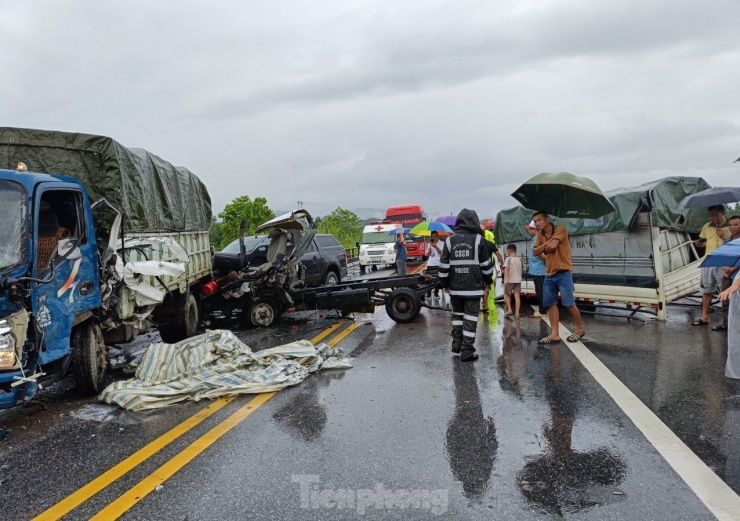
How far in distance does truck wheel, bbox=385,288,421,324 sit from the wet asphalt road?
3036mm

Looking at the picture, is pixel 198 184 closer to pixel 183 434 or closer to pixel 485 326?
pixel 485 326

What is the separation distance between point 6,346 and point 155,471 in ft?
5.51

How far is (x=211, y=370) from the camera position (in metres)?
5.91

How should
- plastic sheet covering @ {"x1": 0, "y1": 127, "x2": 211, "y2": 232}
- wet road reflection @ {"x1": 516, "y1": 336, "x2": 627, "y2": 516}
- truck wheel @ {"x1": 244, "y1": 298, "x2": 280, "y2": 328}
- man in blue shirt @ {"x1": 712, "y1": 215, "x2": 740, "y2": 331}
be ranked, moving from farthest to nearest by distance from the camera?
truck wheel @ {"x1": 244, "y1": 298, "x2": 280, "y2": 328}, man in blue shirt @ {"x1": 712, "y1": 215, "x2": 740, "y2": 331}, plastic sheet covering @ {"x1": 0, "y1": 127, "x2": 211, "y2": 232}, wet road reflection @ {"x1": 516, "y1": 336, "x2": 627, "y2": 516}

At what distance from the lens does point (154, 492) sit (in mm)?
3424

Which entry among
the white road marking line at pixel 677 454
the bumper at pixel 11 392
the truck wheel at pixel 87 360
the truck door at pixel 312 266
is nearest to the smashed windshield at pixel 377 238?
the truck door at pixel 312 266

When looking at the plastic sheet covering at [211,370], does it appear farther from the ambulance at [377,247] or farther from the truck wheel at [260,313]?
the ambulance at [377,247]

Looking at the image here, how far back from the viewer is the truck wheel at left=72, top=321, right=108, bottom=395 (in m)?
5.46

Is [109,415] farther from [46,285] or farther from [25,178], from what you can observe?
[25,178]

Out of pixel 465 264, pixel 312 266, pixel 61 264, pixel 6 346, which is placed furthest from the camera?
pixel 312 266

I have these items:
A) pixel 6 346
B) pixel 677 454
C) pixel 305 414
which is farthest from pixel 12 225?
pixel 677 454

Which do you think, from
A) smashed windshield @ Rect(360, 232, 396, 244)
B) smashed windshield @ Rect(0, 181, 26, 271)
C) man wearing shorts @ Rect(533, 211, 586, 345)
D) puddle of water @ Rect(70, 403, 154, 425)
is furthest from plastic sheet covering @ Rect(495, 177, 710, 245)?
smashed windshield @ Rect(360, 232, 396, 244)

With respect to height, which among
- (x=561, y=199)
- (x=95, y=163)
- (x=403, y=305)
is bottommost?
Answer: (x=403, y=305)

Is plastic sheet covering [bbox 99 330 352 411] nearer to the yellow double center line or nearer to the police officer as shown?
the yellow double center line
